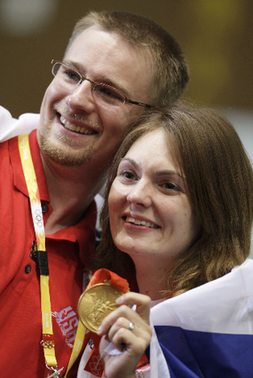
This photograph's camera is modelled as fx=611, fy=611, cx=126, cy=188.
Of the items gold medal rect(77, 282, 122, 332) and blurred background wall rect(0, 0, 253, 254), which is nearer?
gold medal rect(77, 282, 122, 332)

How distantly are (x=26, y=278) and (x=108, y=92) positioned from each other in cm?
59

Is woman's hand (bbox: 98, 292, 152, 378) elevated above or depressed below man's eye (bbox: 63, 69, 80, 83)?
below

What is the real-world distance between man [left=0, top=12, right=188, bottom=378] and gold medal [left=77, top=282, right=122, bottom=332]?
282 mm

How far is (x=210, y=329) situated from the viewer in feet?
4.53

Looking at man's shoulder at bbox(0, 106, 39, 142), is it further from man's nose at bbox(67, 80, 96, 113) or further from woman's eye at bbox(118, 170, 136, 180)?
woman's eye at bbox(118, 170, 136, 180)

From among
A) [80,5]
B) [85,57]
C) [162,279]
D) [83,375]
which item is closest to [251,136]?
[80,5]

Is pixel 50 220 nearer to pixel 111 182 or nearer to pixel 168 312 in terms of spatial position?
pixel 111 182

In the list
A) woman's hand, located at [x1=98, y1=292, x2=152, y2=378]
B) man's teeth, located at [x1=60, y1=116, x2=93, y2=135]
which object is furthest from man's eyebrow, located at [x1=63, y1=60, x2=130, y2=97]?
Result: woman's hand, located at [x1=98, y1=292, x2=152, y2=378]

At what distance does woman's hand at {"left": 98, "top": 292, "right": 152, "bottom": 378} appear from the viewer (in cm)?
112

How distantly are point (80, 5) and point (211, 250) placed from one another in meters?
1.88

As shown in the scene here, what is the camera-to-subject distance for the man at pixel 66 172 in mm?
1537

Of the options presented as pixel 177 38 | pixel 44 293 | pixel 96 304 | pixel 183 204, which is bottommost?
pixel 44 293

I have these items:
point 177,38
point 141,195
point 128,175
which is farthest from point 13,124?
point 177,38

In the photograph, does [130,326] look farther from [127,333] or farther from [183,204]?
[183,204]
